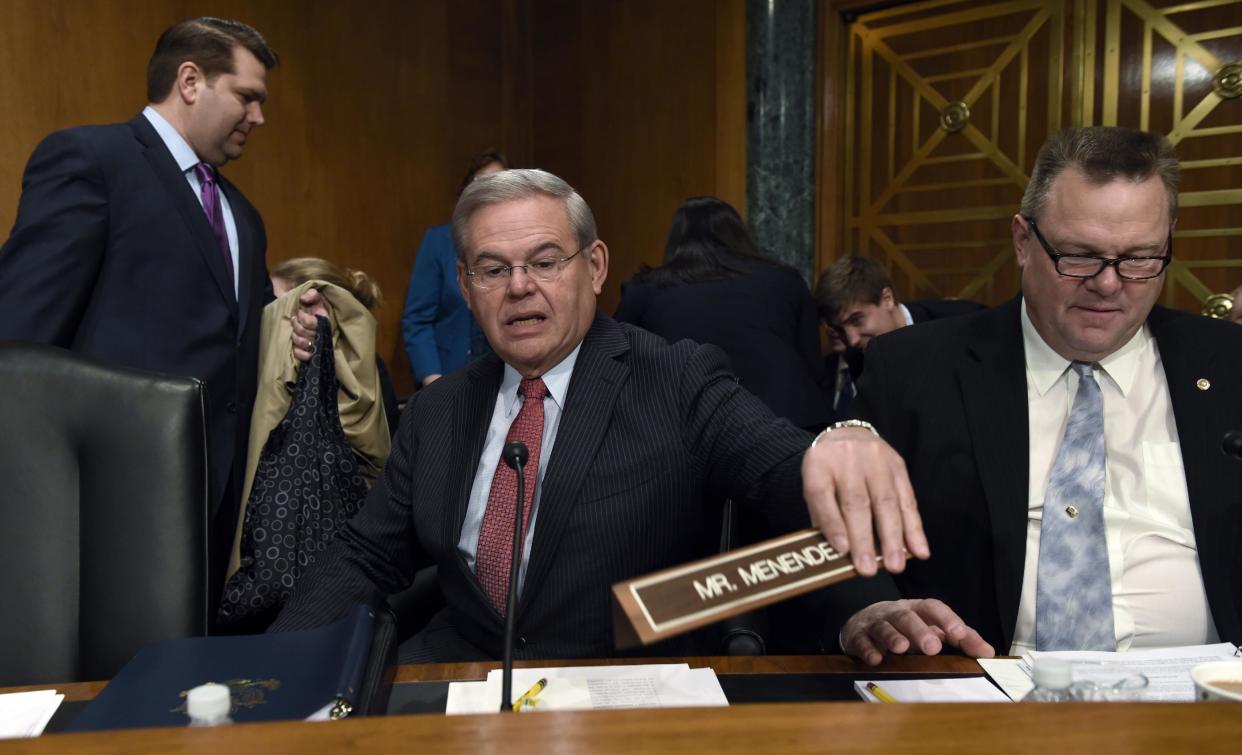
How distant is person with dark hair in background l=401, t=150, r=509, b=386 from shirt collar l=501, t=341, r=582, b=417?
248 centimetres

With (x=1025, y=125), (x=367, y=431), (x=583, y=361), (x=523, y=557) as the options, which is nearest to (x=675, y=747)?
(x=523, y=557)

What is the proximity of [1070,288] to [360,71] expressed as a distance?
3850 mm

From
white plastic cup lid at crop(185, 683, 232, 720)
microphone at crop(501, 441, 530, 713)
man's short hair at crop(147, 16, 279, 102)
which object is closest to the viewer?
white plastic cup lid at crop(185, 683, 232, 720)

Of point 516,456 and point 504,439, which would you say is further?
point 504,439

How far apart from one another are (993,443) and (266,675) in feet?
3.73

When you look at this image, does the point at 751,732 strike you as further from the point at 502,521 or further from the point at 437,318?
the point at 437,318

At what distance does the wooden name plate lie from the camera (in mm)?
685

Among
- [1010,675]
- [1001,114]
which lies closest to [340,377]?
[1010,675]

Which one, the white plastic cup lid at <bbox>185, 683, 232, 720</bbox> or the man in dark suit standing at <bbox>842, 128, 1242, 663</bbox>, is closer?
the white plastic cup lid at <bbox>185, 683, 232, 720</bbox>

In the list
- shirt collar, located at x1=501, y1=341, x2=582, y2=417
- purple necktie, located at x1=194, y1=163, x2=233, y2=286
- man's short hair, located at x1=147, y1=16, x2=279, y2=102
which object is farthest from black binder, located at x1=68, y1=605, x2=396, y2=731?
man's short hair, located at x1=147, y1=16, x2=279, y2=102

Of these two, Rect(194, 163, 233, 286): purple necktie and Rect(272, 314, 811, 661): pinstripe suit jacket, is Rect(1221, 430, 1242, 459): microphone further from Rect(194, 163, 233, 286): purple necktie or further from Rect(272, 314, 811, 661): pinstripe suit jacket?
Rect(194, 163, 233, 286): purple necktie

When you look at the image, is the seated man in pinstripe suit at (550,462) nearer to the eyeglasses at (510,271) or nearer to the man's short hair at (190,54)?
the eyeglasses at (510,271)

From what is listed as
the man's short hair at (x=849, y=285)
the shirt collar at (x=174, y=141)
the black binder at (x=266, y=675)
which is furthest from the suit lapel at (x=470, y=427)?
the man's short hair at (x=849, y=285)

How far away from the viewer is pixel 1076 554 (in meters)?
1.50
